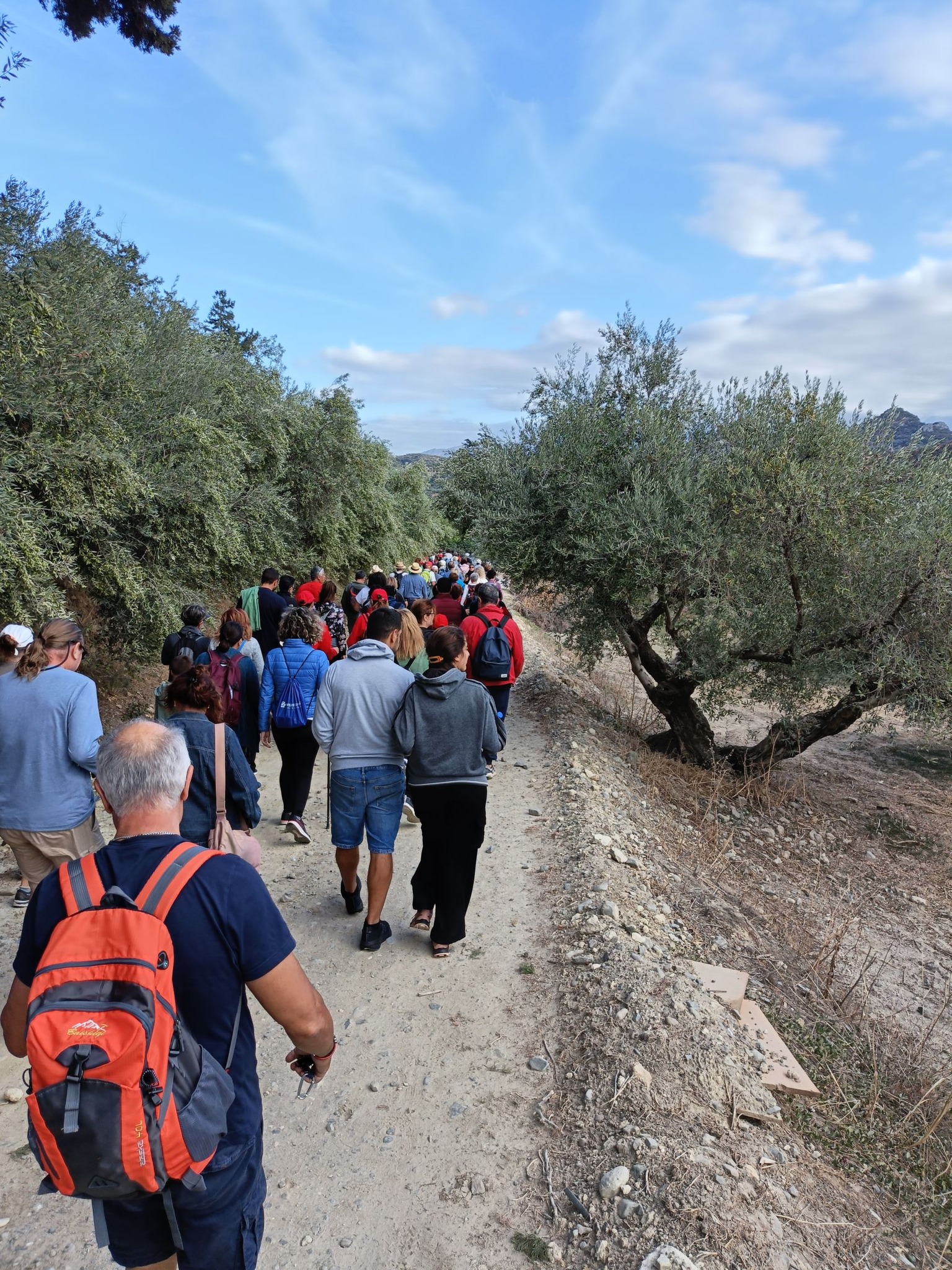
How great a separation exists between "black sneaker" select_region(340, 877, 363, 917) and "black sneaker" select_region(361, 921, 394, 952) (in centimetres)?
40

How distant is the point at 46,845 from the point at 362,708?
187 cm

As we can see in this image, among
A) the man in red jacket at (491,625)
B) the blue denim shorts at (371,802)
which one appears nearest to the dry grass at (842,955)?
the man in red jacket at (491,625)

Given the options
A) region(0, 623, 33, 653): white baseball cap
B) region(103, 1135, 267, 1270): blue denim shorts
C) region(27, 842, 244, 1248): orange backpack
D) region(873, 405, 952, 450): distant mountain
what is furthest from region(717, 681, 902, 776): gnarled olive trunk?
region(27, 842, 244, 1248): orange backpack

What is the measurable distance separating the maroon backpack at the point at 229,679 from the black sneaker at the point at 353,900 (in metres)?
1.86

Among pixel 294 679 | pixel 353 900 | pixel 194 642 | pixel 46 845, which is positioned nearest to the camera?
pixel 46 845

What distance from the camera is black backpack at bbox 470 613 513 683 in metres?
7.86

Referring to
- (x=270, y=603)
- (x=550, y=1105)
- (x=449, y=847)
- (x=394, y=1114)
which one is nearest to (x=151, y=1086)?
(x=394, y=1114)

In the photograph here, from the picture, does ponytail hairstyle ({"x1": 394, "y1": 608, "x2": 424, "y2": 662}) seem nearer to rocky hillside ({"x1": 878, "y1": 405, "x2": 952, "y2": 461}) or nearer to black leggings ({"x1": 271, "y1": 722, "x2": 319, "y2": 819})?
black leggings ({"x1": 271, "y1": 722, "x2": 319, "y2": 819})

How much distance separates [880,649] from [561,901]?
5.98 metres

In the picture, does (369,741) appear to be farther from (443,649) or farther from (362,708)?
(443,649)

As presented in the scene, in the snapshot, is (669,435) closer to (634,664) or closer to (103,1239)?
(634,664)

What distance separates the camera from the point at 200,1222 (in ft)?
6.29

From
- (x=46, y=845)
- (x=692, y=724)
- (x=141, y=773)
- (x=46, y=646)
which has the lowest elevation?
(x=692, y=724)

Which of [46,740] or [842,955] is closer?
[46,740]
